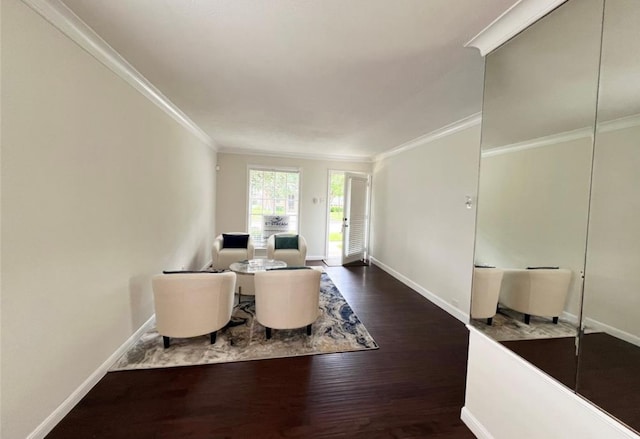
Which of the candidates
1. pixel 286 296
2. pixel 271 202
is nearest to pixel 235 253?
pixel 271 202

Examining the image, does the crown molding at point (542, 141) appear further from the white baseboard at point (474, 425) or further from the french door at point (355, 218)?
the french door at point (355, 218)

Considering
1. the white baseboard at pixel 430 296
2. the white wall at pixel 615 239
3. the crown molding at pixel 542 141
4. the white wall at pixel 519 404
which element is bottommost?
the white baseboard at pixel 430 296

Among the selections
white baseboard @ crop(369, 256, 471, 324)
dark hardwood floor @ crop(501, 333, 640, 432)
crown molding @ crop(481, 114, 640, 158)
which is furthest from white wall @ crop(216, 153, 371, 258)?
dark hardwood floor @ crop(501, 333, 640, 432)

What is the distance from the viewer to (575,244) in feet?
4.28

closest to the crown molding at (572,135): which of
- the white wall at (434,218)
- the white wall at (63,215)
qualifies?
the white wall at (434,218)

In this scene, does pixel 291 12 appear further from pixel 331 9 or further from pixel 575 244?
pixel 575 244

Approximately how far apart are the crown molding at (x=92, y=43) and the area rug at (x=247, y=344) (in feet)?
8.16

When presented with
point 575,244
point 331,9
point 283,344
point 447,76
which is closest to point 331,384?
point 283,344

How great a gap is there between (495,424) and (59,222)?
2.96 meters

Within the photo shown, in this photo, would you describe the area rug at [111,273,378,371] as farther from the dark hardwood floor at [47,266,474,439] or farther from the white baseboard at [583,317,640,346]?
the white baseboard at [583,317,640,346]

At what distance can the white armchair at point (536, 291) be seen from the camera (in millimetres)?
1395

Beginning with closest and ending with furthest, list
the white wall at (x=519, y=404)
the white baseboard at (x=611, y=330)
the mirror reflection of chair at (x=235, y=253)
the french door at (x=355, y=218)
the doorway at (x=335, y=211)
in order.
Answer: the white wall at (x=519, y=404), the white baseboard at (x=611, y=330), the mirror reflection of chair at (x=235, y=253), the french door at (x=355, y=218), the doorway at (x=335, y=211)

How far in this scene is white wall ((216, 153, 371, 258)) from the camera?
6070 mm

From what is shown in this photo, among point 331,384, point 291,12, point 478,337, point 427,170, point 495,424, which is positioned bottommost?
point 331,384
